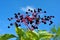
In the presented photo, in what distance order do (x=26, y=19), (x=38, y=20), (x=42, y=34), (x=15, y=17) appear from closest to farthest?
(x=42, y=34)
(x=38, y=20)
(x=26, y=19)
(x=15, y=17)

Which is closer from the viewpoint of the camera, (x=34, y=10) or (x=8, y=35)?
(x=8, y=35)

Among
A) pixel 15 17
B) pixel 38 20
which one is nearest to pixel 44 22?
pixel 38 20

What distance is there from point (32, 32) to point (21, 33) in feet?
0.52

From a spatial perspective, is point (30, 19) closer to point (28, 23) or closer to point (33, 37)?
point (28, 23)

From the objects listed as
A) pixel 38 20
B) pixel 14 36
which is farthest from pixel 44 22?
pixel 14 36

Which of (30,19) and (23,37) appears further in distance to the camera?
(30,19)

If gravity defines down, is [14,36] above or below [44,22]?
below

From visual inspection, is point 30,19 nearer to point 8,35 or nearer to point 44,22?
point 44,22

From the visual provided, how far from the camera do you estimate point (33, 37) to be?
6.34 feet

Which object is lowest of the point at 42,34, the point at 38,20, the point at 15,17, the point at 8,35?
the point at 42,34

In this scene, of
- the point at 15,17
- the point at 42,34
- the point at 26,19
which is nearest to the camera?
the point at 42,34

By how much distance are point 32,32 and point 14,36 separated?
0.26 m

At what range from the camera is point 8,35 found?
6.37ft

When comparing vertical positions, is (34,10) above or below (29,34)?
above
